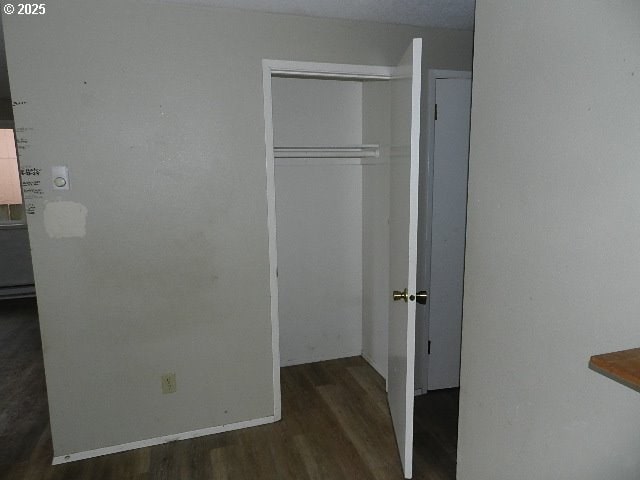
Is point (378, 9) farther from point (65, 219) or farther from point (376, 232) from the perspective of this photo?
point (65, 219)

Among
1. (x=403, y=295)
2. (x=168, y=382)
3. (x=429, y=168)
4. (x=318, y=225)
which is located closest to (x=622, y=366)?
(x=403, y=295)

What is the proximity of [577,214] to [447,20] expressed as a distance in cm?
187

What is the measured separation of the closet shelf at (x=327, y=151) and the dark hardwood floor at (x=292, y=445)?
68.2 inches

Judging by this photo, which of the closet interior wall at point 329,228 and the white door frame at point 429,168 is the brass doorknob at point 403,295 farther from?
the closet interior wall at point 329,228

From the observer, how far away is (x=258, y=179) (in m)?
2.38

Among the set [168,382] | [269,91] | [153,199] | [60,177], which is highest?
[269,91]

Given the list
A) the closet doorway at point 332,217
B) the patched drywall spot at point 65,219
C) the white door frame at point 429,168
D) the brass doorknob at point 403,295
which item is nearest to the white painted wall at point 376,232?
the closet doorway at point 332,217

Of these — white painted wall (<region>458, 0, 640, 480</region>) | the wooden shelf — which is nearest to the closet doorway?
white painted wall (<region>458, 0, 640, 480</region>)

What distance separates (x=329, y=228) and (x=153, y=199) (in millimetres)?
1520

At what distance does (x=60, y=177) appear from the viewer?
2062 mm

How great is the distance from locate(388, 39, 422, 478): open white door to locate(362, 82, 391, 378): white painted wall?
48 cm

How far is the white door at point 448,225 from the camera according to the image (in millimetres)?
2607

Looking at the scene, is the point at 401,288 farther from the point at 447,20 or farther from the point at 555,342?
the point at 447,20

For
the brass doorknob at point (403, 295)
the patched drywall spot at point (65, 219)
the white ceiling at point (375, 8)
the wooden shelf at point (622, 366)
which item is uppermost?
the white ceiling at point (375, 8)
